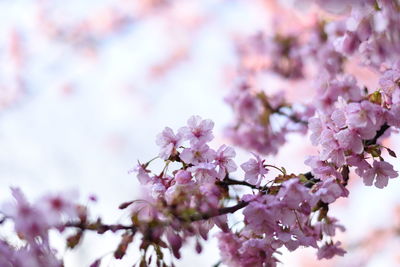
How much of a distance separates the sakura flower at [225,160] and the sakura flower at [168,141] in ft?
0.37

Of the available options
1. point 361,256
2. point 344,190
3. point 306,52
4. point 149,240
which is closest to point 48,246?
point 149,240

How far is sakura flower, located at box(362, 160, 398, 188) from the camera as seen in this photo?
1.45 m

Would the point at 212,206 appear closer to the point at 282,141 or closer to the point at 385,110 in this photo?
the point at 385,110

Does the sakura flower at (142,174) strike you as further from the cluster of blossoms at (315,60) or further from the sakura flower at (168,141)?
the cluster of blossoms at (315,60)

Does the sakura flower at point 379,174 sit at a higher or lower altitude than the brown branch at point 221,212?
higher

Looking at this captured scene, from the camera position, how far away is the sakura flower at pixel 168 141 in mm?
1386

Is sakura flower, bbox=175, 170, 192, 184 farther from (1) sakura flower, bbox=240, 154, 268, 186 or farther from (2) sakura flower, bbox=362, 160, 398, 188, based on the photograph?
(2) sakura flower, bbox=362, 160, 398, 188

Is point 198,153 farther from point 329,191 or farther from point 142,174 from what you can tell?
point 329,191

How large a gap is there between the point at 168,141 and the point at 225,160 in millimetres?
164

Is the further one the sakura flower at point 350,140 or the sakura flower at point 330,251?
the sakura flower at point 330,251

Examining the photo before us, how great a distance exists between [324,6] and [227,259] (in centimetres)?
76

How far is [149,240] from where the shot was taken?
3.66 ft

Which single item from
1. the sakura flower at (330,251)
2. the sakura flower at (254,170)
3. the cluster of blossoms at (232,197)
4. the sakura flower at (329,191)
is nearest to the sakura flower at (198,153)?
the cluster of blossoms at (232,197)

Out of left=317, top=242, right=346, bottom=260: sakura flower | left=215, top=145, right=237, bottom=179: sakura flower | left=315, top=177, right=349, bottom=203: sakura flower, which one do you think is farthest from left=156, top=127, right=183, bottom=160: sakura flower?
left=317, top=242, right=346, bottom=260: sakura flower
